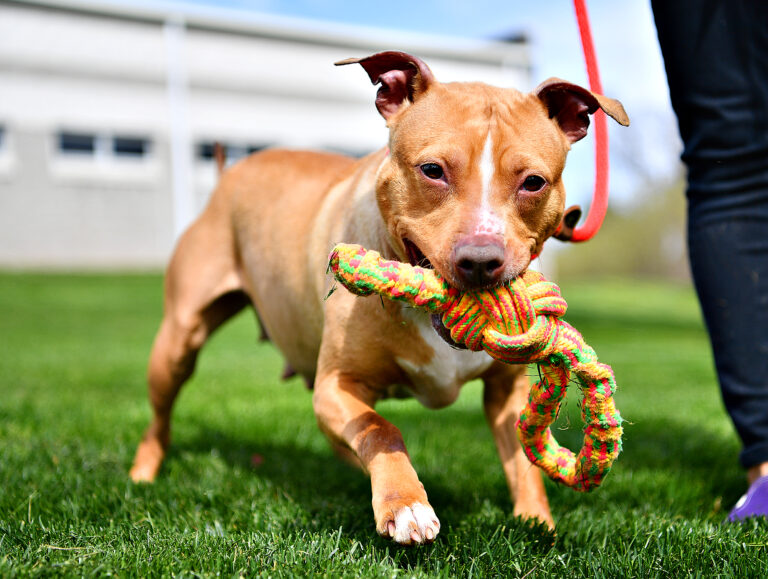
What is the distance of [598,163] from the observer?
329 centimetres

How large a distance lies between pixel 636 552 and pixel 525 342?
80cm

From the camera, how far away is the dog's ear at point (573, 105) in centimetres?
263

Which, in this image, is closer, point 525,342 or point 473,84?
point 525,342

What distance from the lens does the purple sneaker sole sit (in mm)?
2855

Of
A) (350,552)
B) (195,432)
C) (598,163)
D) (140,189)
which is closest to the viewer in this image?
(350,552)

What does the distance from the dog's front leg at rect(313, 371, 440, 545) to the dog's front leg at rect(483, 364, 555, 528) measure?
53cm

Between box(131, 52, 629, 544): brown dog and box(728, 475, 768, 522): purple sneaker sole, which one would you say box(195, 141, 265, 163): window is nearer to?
box(131, 52, 629, 544): brown dog

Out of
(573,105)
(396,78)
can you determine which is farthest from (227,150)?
(573,105)

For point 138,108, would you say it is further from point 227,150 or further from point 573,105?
point 573,105

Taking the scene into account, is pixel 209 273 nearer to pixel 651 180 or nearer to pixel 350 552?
pixel 350 552

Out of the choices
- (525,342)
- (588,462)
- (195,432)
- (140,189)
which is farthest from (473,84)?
(140,189)

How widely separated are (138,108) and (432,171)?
67.0 ft

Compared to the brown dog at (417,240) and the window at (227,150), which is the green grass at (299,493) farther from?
the window at (227,150)

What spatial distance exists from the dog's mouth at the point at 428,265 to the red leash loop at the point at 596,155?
85 cm
